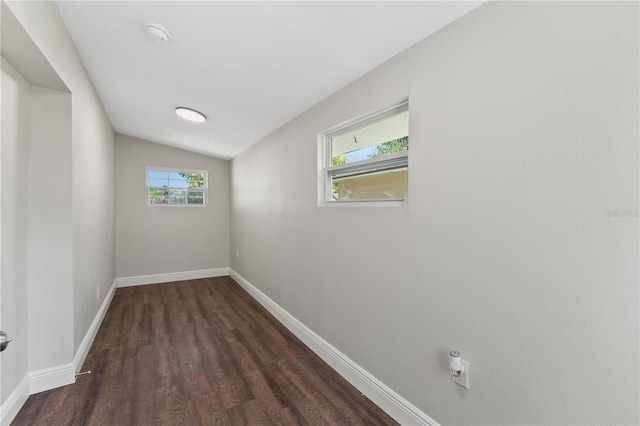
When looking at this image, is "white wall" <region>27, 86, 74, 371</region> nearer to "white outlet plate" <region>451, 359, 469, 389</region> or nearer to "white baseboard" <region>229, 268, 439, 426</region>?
"white baseboard" <region>229, 268, 439, 426</region>

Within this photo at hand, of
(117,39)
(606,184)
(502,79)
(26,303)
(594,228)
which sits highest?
(117,39)

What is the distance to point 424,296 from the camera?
1.49 m

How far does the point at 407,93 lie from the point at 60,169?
2.34 meters

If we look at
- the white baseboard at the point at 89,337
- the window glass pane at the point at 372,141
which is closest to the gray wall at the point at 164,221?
the white baseboard at the point at 89,337

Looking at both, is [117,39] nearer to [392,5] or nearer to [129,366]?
[392,5]

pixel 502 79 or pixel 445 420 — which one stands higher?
pixel 502 79

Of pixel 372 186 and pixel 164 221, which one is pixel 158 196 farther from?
pixel 372 186

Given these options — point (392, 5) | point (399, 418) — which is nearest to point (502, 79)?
point (392, 5)

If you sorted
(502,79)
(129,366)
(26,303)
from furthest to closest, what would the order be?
(129,366), (26,303), (502,79)

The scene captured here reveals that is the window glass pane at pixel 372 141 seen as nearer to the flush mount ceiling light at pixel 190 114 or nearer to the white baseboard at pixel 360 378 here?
the white baseboard at pixel 360 378

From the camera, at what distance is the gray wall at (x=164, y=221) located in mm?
4434

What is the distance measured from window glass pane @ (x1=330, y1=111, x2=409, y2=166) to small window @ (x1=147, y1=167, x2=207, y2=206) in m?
3.48

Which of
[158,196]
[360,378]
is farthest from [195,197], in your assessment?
[360,378]

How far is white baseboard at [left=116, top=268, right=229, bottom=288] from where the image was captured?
4459mm
